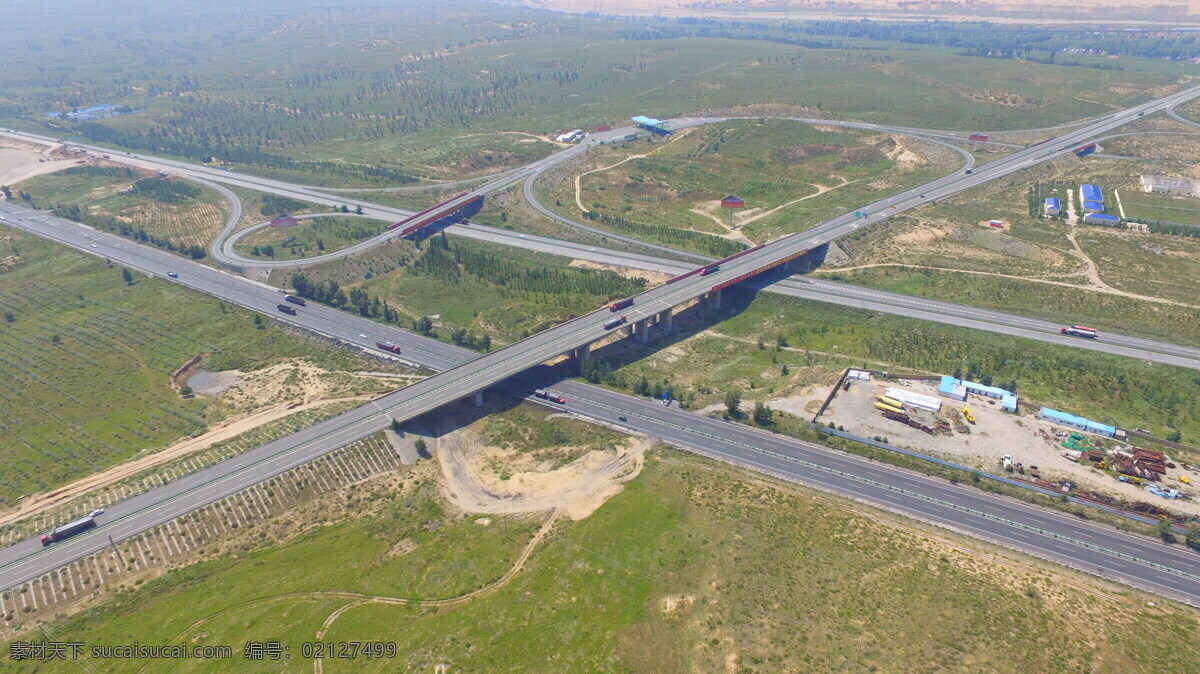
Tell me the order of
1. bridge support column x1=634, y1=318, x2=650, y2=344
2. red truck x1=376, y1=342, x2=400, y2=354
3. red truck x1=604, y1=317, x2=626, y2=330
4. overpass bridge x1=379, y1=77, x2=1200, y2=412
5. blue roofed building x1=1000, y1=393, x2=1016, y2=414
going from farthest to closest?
1. bridge support column x1=634, y1=318, x2=650, y2=344
2. red truck x1=376, y1=342, x2=400, y2=354
3. red truck x1=604, y1=317, x2=626, y2=330
4. overpass bridge x1=379, y1=77, x2=1200, y2=412
5. blue roofed building x1=1000, y1=393, x2=1016, y2=414

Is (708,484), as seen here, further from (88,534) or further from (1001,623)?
(88,534)

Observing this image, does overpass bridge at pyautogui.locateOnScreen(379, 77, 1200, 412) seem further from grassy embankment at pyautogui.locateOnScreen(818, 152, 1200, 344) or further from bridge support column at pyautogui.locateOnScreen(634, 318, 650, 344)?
grassy embankment at pyautogui.locateOnScreen(818, 152, 1200, 344)

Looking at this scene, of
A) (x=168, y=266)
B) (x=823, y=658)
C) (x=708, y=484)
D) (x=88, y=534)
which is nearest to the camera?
(x=823, y=658)

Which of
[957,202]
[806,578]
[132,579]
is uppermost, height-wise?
[957,202]

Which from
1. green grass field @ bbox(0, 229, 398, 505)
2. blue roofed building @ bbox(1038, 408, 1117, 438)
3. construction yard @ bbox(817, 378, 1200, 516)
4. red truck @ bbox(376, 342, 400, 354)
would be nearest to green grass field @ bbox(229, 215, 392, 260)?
green grass field @ bbox(0, 229, 398, 505)

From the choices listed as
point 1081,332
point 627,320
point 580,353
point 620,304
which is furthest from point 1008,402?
point 580,353

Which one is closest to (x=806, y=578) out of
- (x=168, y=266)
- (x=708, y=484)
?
(x=708, y=484)
